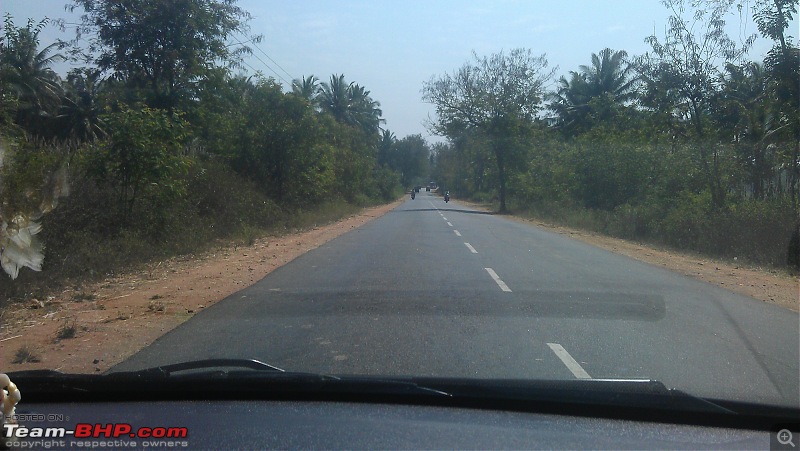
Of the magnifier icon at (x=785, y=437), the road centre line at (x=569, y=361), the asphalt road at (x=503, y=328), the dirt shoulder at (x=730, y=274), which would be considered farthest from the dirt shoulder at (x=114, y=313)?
the dirt shoulder at (x=730, y=274)

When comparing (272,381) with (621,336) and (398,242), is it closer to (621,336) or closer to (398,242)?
(621,336)

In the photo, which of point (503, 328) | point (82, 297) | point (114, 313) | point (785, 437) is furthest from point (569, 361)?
point (82, 297)

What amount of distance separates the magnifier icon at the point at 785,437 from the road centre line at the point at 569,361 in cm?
207

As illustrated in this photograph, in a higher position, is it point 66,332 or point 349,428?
point 349,428

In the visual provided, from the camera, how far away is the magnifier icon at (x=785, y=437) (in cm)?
416

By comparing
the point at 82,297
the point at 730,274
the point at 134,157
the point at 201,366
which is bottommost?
the point at 82,297

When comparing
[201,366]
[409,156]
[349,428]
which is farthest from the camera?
[409,156]

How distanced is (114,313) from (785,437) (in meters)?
→ 8.62

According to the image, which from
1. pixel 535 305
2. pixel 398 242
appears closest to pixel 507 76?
pixel 398 242

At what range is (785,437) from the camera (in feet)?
13.9

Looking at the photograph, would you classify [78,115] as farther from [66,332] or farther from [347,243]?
[66,332]

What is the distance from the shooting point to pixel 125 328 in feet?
29.6

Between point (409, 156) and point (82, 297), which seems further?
point (409, 156)

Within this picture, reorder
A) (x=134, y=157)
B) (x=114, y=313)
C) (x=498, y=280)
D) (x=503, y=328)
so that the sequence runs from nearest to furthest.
Result: (x=503, y=328)
(x=114, y=313)
(x=498, y=280)
(x=134, y=157)
